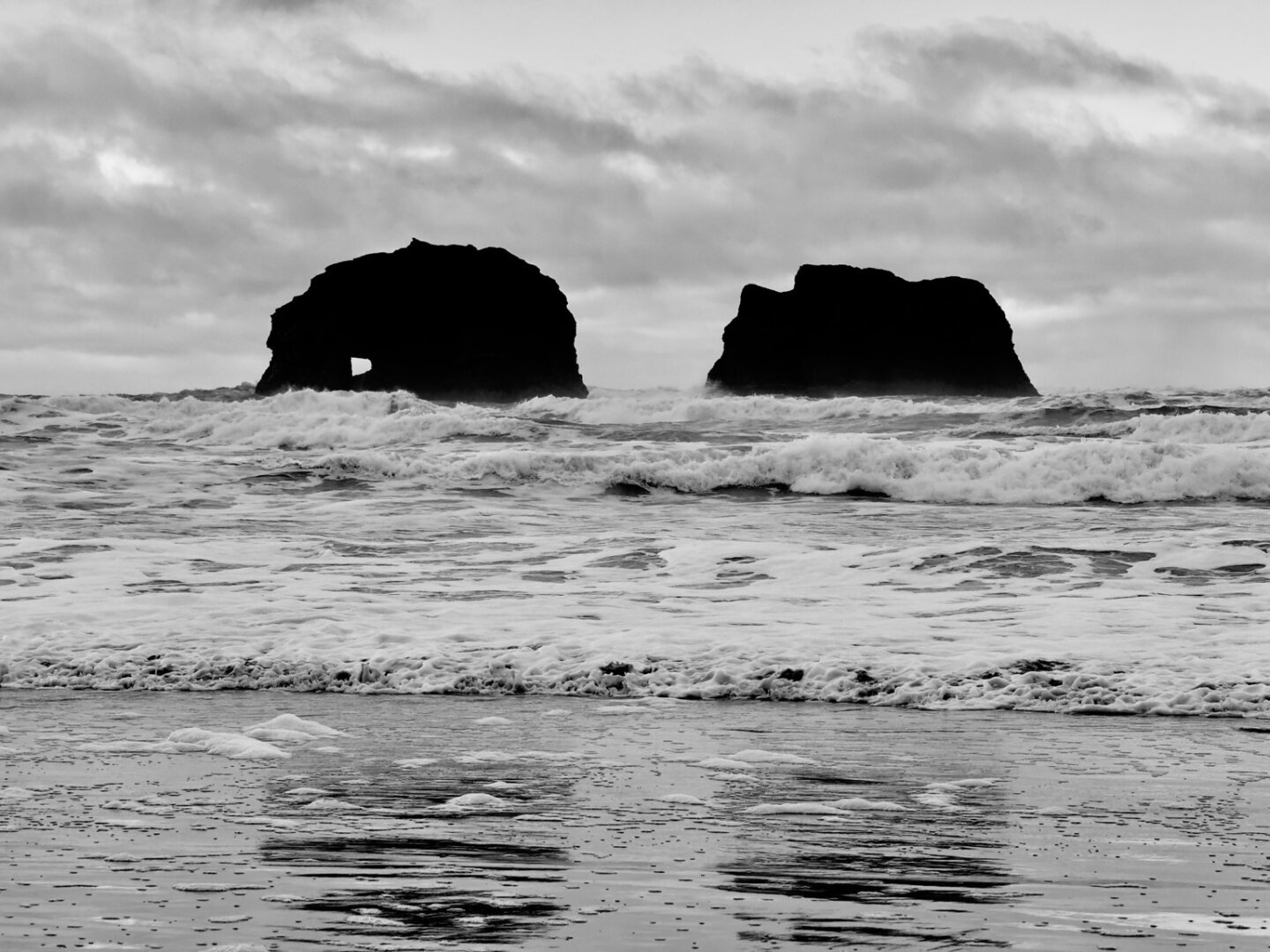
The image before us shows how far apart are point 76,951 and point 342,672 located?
6065mm

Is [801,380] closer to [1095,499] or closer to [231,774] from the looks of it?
[1095,499]

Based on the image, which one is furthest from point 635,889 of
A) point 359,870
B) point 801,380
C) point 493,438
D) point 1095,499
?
point 801,380

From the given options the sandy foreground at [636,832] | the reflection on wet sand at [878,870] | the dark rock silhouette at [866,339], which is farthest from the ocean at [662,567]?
the dark rock silhouette at [866,339]

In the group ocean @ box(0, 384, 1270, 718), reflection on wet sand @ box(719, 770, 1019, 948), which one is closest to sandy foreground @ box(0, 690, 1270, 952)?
Answer: reflection on wet sand @ box(719, 770, 1019, 948)

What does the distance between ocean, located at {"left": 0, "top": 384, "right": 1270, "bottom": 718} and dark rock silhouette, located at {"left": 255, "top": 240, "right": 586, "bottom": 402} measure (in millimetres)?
51569

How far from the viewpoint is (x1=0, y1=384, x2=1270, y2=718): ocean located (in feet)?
30.0

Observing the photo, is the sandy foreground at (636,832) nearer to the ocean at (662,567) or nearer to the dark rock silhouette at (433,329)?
the ocean at (662,567)

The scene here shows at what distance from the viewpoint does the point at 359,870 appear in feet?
14.0

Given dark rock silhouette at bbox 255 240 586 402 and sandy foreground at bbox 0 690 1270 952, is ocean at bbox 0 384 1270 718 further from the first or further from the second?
dark rock silhouette at bbox 255 240 586 402

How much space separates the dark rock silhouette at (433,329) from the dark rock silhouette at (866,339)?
35.4ft

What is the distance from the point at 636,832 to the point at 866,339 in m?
79.1

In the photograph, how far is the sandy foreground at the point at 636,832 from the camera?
142 inches

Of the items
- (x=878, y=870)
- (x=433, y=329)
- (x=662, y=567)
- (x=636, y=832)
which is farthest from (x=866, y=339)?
(x=878, y=870)

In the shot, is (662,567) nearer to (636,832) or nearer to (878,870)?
(636,832)
